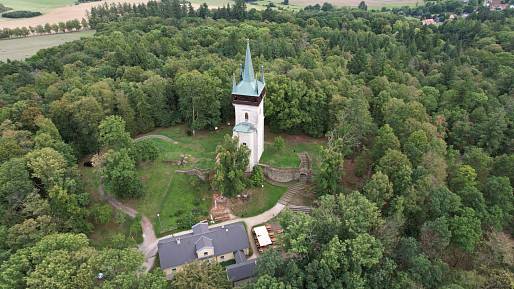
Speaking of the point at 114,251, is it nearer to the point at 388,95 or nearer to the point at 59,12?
the point at 388,95

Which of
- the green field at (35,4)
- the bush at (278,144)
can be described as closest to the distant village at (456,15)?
the bush at (278,144)

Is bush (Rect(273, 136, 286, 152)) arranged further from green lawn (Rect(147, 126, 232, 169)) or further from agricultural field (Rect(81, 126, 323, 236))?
green lawn (Rect(147, 126, 232, 169))

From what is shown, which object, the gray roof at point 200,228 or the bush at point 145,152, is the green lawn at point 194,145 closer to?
the bush at point 145,152

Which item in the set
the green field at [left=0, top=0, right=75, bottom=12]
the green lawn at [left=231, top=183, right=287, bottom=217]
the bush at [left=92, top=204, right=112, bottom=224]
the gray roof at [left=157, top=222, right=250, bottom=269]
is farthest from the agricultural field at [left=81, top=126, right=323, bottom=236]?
the green field at [left=0, top=0, right=75, bottom=12]

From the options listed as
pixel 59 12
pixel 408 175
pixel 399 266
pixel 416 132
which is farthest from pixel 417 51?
pixel 59 12

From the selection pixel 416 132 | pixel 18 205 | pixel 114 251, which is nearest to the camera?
pixel 114 251

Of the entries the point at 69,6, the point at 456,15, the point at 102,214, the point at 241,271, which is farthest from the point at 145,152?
the point at 456,15
